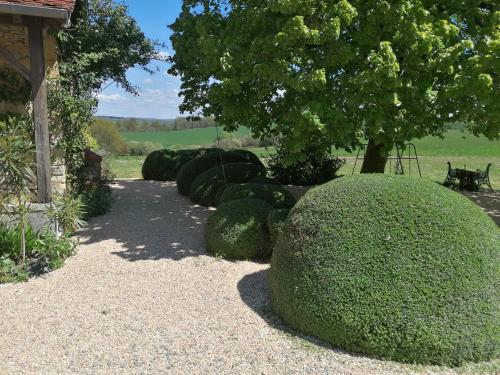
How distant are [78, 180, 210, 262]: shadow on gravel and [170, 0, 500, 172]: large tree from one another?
2278mm

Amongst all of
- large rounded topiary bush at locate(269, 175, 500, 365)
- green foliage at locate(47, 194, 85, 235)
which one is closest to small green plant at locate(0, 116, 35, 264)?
green foliage at locate(47, 194, 85, 235)

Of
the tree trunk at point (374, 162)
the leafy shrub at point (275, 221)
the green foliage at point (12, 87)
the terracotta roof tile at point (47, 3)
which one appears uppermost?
the terracotta roof tile at point (47, 3)

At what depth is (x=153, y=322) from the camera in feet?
14.5

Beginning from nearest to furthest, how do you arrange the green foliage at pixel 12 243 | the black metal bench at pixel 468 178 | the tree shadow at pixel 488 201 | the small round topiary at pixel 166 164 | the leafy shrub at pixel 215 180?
1. the green foliage at pixel 12 243
2. the leafy shrub at pixel 215 180
3. the tree shadow at pixel 488 201
4. the black metal bench at pixel 468 178
5. the small round topiary at pixel 166 164

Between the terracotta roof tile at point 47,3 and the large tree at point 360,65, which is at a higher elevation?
the terracotta roof tile at point 47,3

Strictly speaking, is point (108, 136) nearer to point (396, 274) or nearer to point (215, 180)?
point (215, 180)

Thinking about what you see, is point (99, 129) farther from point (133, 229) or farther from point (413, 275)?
point (413, 275)

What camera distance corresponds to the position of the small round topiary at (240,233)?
6230 millimetres

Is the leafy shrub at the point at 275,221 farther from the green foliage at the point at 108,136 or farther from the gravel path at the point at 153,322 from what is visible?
the green foliage at the point at 108,136

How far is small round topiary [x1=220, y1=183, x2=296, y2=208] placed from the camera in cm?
753

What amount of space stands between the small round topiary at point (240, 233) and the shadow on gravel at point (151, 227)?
1.33ft

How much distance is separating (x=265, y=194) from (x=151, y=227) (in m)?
2.25

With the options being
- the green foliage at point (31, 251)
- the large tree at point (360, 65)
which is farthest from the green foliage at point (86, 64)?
the large tree at point (360, 65)

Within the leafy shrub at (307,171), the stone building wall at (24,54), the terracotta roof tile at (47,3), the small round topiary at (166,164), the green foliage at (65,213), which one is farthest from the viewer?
the small round topiary at (166,164)
